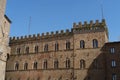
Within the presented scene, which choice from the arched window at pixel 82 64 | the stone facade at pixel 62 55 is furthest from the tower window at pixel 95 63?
the arched window at pixel 82 64

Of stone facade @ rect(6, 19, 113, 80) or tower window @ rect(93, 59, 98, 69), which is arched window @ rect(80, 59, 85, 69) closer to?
stone facade @ rect(6, 19, 113, 80)

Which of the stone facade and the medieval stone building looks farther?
the stone facade

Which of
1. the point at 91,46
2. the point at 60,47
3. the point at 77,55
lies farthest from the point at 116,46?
the point at 60,47

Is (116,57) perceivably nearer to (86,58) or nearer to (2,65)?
(86,58)

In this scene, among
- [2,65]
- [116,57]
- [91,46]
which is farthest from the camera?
[91,46]

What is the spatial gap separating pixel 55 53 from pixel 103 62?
27.1 ft

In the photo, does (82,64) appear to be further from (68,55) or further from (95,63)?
(68,55)

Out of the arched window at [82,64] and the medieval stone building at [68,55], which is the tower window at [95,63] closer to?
the medieval stone building at [68,55]

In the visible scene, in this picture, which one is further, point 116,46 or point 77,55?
point 77,55

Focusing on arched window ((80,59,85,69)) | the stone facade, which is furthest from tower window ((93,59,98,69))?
arched window ((80,59,85,69))

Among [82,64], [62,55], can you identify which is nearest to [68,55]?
[62,55]

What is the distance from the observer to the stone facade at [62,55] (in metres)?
31.7

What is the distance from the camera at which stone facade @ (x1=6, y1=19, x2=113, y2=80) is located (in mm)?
31672

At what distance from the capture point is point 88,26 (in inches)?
1324
